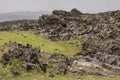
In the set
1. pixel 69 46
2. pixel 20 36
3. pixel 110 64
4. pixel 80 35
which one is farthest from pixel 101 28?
pixel 110 64

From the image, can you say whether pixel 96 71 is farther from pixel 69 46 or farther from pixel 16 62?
pixel 69 46

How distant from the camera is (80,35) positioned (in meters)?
105

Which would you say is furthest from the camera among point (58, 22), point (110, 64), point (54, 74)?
point (58, 22)

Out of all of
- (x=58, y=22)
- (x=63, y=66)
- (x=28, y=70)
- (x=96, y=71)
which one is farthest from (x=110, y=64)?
(x=58, y=22)

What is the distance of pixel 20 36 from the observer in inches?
3853

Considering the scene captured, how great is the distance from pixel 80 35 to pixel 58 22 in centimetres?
1429

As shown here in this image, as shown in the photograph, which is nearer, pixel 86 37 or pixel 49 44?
pixel 49 44

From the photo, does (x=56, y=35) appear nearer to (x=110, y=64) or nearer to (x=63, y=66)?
(x=110, y=64)

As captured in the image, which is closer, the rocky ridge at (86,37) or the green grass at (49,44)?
the rocky ridge at (86,37)

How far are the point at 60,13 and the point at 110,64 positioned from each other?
63371 millimetres

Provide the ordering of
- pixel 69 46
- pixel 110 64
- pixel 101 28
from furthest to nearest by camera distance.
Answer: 1. pixel 101 28
2. pixel 69 46
3. pixel 110 64

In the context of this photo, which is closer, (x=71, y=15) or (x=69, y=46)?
(x=69, y=46)

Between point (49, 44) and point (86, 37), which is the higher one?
point (86, 37)

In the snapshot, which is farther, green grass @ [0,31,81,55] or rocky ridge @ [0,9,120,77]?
green grass @ [0,31,81,55]
